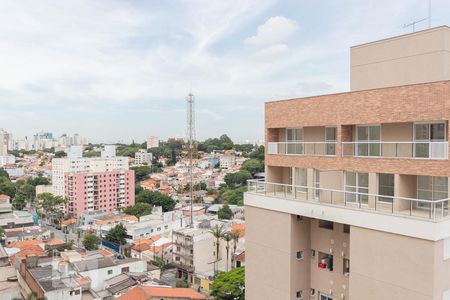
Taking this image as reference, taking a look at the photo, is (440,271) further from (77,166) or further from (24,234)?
(77,166)

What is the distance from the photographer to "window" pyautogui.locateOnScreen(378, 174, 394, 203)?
792cm

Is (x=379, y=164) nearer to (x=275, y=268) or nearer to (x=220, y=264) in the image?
(x=275, y=268)

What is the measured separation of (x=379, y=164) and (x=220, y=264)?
93.5 feet

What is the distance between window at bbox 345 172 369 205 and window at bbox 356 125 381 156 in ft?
1.59

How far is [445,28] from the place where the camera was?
8000 mm

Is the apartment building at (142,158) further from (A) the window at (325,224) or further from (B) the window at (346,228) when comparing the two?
(B) the window at (346,228)

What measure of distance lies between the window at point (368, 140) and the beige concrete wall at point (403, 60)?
126 cm

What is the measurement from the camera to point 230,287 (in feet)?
75.4

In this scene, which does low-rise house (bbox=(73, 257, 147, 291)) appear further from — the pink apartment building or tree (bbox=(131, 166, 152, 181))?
tree (bbox=(131, 166, 152, 181))

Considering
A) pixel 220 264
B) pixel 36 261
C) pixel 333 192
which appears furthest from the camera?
pixel 220 264

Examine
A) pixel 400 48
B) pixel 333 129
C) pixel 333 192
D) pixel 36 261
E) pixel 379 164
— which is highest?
pixel 400 48

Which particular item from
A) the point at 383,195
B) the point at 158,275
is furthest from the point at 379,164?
the point at 158,275

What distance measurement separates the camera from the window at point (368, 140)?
8250 millimetres

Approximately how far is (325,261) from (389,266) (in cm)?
221
